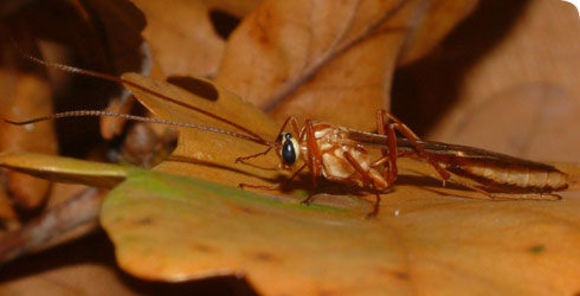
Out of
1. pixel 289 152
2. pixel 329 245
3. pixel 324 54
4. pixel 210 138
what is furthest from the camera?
pixel 324 54

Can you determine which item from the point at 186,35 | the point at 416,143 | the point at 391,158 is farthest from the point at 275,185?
the point at 186,35

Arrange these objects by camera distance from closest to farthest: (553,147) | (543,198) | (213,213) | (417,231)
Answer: (213,213)
(417,231)
(543,198)
(553,147)

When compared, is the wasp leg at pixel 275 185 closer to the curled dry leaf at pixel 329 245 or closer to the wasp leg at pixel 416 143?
the curled dry leaf at pixel 329 245

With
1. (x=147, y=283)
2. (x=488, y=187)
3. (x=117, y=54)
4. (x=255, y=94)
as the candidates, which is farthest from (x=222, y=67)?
(x=488, y=187)

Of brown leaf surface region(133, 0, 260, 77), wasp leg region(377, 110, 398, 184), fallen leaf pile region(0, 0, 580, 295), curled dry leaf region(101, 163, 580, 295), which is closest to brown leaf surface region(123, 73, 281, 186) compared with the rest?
fallen leaf pile region(0, 0, 580, 295)

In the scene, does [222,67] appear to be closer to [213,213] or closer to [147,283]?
[147,283]

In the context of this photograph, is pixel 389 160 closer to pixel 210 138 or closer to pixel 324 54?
pixel 324 54
